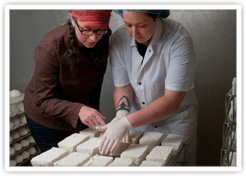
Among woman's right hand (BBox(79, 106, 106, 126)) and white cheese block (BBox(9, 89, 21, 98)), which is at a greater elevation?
woman's right hand (BBox(79, 106, 106, 126))

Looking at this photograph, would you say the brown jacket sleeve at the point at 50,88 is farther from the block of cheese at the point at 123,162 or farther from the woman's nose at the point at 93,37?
the block of cheese at the point at 123,162

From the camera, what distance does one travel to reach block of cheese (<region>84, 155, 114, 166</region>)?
A: 149 cm

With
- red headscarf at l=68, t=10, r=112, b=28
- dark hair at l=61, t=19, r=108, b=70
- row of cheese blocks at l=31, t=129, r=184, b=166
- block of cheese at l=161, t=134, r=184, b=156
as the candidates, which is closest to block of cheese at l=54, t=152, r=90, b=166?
row of cheese blocks at l=31, t=129, r=184, b=166

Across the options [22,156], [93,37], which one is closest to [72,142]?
[93,37]

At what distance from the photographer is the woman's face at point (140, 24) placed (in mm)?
1603

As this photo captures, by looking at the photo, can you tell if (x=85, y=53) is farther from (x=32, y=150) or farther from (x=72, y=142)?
(x=32, y=150)

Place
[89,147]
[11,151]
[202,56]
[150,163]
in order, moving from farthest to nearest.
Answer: [11,151] → [202,56] → [89,147] → [150,163]

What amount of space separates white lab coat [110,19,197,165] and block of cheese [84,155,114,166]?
53 centimetres

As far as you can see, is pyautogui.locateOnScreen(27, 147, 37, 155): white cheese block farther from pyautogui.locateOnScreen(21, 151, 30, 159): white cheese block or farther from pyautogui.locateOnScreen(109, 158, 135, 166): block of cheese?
pyautogui.locateOnScreen(109, 158, 135, 166): block of cheese

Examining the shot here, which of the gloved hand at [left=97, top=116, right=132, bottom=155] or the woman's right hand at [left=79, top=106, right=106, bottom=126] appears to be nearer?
the gloved hand at [left=97, top=116, right=132, bottom=155]

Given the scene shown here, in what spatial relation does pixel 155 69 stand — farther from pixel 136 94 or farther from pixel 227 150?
pixel 227 150

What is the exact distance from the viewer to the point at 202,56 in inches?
117

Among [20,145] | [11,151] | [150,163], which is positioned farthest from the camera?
[20,145]

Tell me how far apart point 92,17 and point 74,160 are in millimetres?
703
